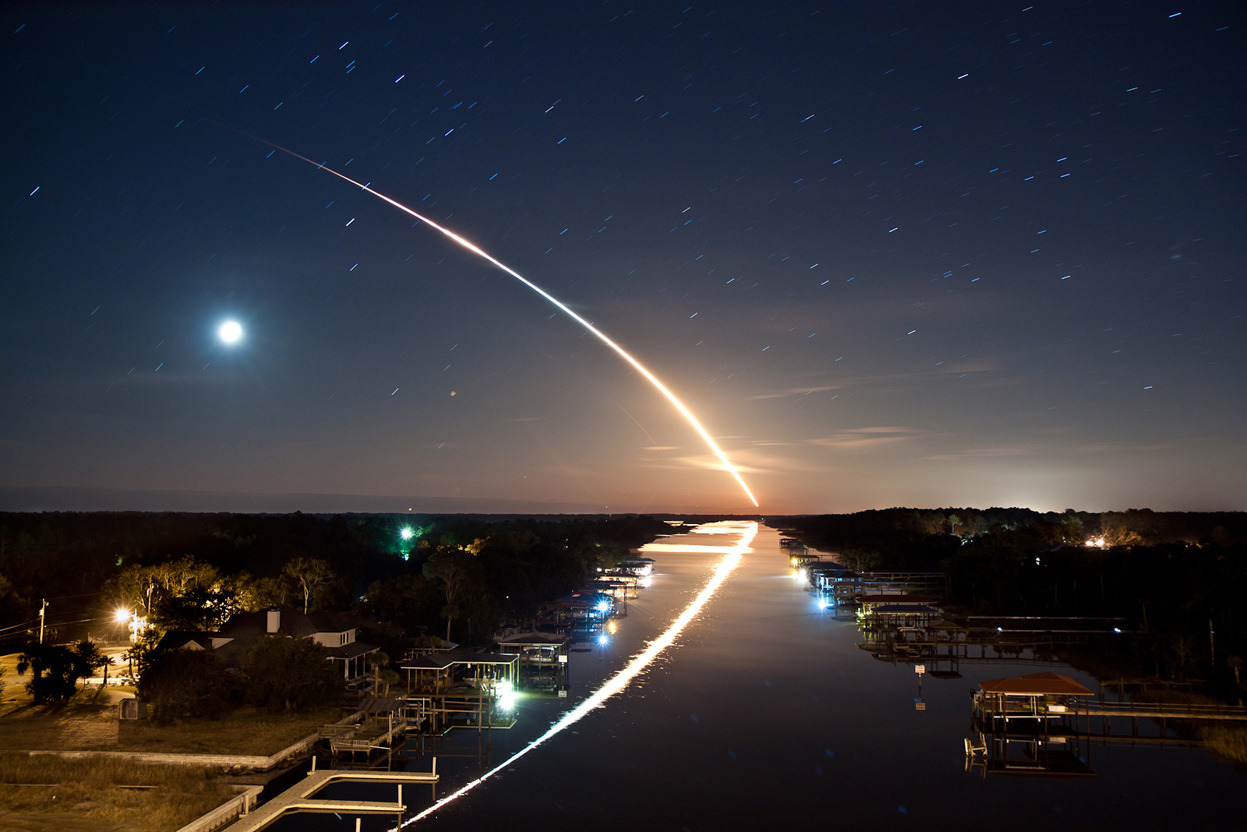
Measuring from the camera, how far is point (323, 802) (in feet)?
73.1

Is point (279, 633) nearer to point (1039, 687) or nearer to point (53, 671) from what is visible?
point (53, 671)

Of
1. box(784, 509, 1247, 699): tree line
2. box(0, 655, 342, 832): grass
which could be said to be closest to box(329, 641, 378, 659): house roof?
box(0, 655, 342, 832): grass

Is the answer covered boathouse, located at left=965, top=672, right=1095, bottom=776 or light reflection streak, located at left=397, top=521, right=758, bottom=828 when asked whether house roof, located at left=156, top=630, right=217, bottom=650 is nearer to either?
light reflection streak, located at left=397, top=521, right=758, bottom=828

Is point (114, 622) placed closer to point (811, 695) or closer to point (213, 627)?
point (213, 627)

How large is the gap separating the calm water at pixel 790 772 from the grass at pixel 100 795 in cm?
282

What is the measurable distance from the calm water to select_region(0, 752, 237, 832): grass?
9.26ft

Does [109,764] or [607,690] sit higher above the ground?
[109,764]

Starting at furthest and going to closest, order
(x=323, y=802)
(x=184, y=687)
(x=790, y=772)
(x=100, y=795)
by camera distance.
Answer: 1. (x=184, y=687)
2. (x=790, y=772)
3. (x=323, y=802)
4. (x=100, y=795)

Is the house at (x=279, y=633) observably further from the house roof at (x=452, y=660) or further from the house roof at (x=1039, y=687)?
the house roof at (x=1039, y=687)

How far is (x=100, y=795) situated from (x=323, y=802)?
17.8ft

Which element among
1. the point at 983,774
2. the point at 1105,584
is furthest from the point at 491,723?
the point at 1105,584

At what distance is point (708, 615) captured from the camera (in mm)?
66312

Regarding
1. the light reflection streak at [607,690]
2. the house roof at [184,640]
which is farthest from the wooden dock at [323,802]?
the house roof at [184,640]

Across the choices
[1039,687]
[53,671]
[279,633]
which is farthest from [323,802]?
[1039,687]
